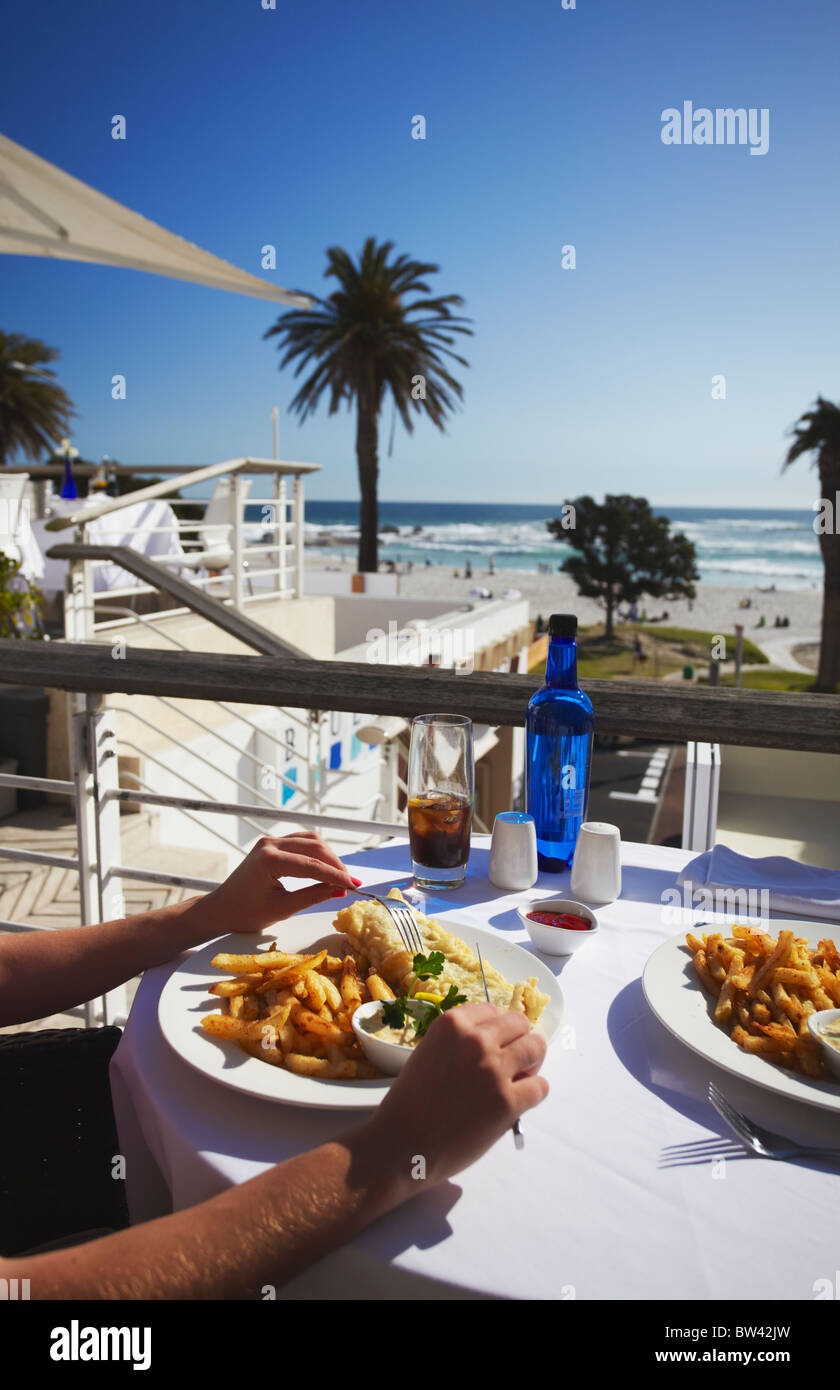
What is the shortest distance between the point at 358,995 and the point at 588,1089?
22 centimetres

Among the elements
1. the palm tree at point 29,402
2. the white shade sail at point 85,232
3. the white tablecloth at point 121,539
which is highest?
the palm tree at point 29,402

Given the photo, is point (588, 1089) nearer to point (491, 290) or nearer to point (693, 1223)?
point (693, 1223)

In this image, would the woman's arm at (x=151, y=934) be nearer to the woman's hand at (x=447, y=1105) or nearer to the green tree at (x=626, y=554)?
the woman's hand at (x=447, y=1105)

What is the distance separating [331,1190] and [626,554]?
3482 centimetres

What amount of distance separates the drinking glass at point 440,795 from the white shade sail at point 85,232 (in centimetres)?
424

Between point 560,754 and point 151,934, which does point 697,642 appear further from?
point 151,934

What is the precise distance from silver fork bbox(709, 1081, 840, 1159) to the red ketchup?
0.33 metres

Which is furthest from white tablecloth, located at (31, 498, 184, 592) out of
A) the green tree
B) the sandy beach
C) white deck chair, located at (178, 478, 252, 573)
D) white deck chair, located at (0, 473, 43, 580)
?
the sandy beach

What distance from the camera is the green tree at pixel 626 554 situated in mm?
33344

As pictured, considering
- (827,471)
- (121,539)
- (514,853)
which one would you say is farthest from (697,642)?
(514,853)

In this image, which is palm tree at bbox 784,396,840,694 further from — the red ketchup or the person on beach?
the person on beach

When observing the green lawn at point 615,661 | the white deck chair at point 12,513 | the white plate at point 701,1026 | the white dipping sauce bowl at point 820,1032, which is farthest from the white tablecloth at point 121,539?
the green lawn at point 615,661

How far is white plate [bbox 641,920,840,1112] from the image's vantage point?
698 millimetres

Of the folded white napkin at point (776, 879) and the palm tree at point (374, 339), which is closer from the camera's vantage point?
the folded white napkin at point (776, 879)
